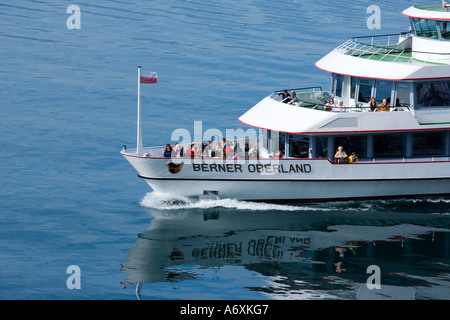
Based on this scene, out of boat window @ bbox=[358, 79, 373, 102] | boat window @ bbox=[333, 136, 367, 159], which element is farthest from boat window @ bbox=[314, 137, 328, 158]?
boat window @ bbox=[358, 79, 373, 102]

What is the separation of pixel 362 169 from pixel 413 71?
577 cm

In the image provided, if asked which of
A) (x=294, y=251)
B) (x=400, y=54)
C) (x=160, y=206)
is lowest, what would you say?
(x=294, y=251)

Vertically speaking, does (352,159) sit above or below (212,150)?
below

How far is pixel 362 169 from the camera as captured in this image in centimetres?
3875

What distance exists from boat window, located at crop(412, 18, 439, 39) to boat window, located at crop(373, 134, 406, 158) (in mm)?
6637

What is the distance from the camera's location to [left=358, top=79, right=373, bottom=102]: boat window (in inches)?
1587

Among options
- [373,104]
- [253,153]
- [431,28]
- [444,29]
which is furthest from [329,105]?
[444,29]

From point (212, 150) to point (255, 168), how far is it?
2748 millimetres

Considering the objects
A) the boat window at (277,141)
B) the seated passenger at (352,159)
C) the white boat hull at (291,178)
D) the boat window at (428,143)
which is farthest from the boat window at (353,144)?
the boat window at (277,141)

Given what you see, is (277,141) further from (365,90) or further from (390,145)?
(390,145)

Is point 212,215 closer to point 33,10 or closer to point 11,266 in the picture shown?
point 11,266

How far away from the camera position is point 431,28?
4162 cm

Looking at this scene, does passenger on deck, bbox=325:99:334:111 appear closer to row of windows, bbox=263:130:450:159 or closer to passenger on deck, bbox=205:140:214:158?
row of windows, bbox=263:130:450:159
